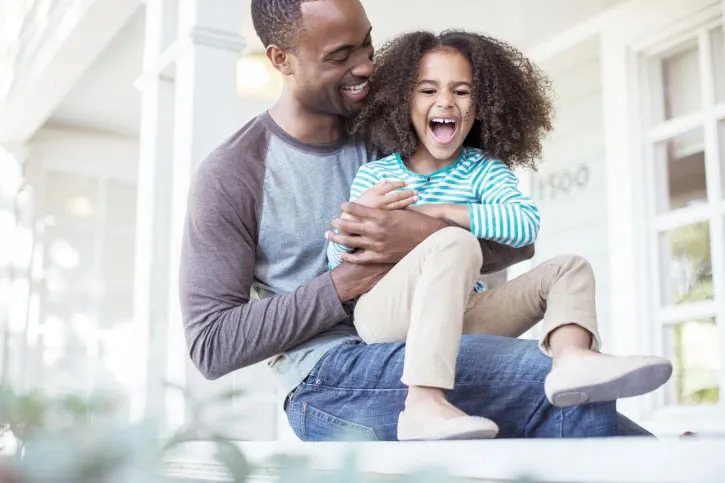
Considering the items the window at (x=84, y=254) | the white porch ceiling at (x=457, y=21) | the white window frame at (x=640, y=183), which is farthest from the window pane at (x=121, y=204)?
the white window frame at (x=640, y=183)

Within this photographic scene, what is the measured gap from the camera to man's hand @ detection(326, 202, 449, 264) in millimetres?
1477

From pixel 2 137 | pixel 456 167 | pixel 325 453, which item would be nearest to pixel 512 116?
pixel 456 167

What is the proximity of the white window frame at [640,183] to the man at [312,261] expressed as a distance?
1.97 meters

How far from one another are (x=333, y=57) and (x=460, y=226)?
0.40m

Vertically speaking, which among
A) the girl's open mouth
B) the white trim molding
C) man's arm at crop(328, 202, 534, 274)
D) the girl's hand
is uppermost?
the white trim molding

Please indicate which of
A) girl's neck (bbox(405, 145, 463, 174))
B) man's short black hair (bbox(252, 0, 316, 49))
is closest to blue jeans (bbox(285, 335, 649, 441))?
girl's neck (bbox(405, 145, 463, 174))

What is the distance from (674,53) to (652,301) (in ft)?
3.17

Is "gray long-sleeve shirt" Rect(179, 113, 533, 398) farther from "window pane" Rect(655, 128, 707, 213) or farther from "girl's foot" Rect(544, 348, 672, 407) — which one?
"window pane" Rect(655, 128, 707, 213)

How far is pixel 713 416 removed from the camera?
3209mm

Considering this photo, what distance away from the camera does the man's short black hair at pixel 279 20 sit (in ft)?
5.36

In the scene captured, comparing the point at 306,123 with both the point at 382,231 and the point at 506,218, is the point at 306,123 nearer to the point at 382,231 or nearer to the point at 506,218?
the point at 382,231

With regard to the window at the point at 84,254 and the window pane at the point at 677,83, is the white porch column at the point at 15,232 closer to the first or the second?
the window at the point at 84,254

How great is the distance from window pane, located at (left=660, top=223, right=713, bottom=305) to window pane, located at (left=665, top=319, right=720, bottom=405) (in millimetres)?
110

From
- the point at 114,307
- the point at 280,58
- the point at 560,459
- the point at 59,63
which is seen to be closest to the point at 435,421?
the point at 560,459
